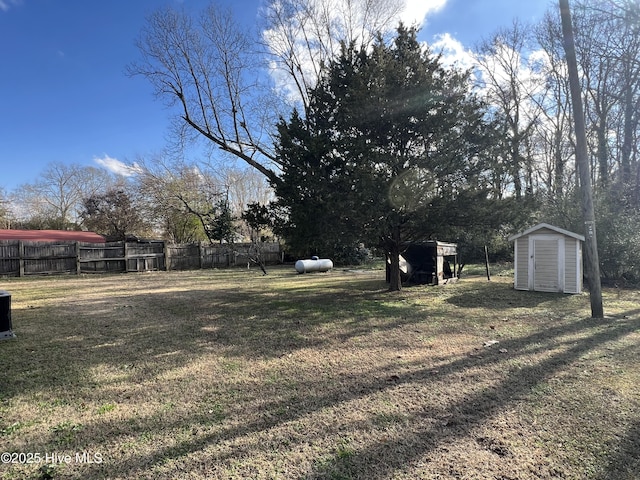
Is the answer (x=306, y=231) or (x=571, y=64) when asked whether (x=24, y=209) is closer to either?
(x=306, y=231)

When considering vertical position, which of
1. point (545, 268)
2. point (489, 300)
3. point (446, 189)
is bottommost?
point (489, 300)

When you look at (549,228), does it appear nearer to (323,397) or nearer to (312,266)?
(323,397)

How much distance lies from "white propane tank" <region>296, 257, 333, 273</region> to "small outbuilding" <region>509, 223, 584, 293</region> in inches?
354

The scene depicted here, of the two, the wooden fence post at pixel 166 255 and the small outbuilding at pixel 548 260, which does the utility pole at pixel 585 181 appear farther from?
the wooden fence post at pixel 166 255

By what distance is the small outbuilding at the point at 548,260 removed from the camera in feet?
31.3

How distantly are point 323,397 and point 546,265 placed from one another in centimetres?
930

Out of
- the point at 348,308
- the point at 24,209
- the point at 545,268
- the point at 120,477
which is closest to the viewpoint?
the point at 120,477

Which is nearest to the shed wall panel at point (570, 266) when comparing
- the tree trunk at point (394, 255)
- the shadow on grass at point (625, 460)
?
the tree trunk at point (394, 255)

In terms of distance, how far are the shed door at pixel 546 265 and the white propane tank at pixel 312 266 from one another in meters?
9.54

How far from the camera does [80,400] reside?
130 inches

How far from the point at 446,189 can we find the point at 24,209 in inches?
1623

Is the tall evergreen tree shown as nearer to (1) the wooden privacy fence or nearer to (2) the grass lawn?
(2) the grass lawn

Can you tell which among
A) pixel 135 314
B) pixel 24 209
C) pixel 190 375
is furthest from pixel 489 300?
pixel 24 209

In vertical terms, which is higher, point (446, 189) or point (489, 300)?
point (446, 189)
